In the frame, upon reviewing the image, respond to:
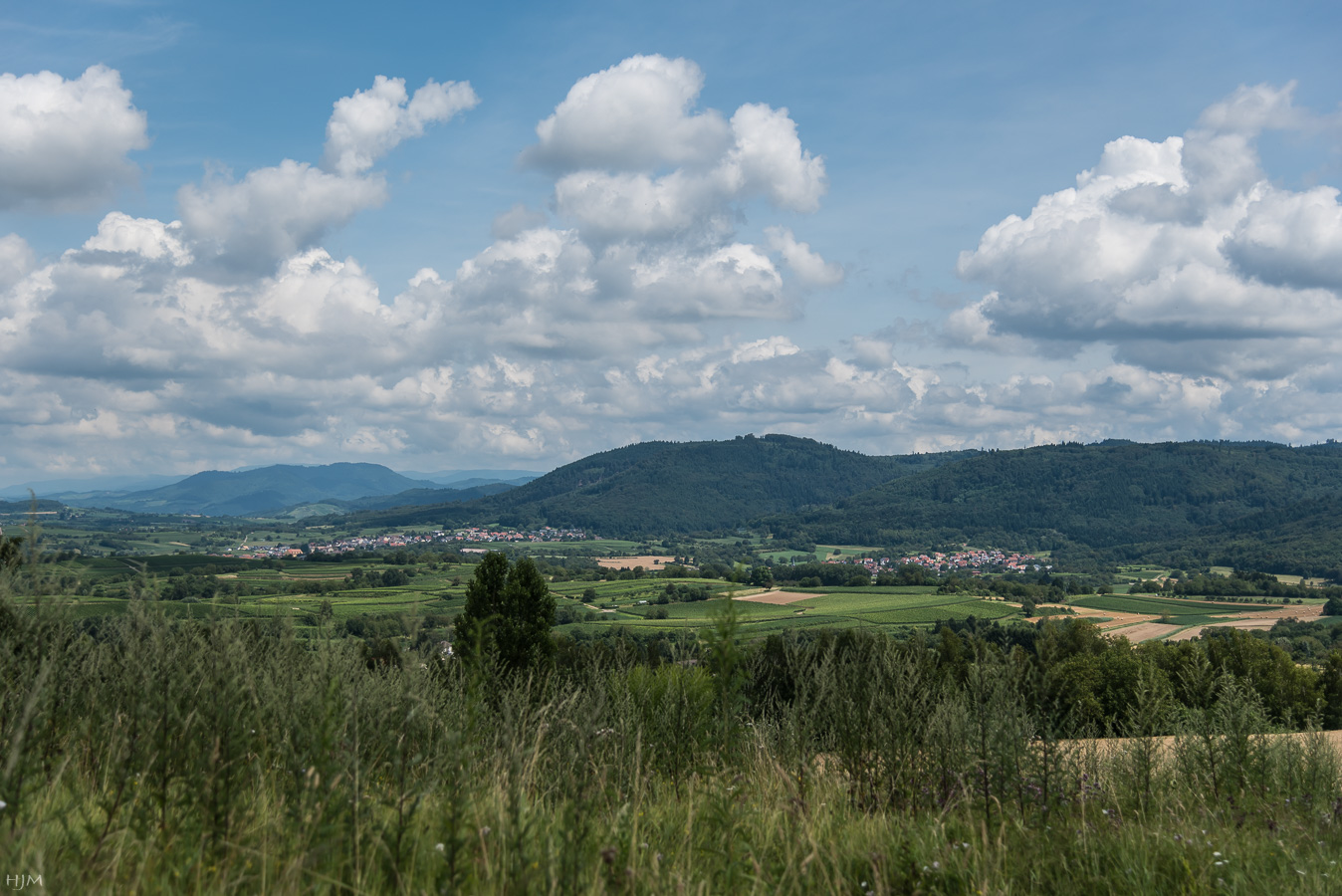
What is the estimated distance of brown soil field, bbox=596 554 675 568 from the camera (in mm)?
144000

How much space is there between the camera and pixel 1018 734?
6414mm

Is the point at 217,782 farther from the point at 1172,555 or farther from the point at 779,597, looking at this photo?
the point at 1172,555

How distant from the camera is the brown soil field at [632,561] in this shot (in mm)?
144000

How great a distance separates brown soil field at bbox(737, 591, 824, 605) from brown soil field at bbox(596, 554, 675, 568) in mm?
44437

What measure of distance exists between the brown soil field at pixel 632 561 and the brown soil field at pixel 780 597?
4444cm

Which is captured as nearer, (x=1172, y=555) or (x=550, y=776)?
(x=550, y=776)

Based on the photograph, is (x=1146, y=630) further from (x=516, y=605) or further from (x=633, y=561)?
(x=633, y=561)

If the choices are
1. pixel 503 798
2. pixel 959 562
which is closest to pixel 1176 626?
pixel 503 798

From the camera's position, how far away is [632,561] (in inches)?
6176

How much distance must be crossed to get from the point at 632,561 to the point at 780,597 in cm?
6720

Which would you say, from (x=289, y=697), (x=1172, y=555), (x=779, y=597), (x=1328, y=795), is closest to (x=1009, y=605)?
(x=779, y=597)

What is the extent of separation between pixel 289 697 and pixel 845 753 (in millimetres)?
4988

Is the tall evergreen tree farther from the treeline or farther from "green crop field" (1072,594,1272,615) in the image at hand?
the treeline

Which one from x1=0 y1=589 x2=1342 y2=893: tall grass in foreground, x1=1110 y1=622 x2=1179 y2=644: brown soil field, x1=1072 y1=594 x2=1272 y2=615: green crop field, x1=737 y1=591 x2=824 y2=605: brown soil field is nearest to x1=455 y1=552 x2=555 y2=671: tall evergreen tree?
x1=0 y1=589 x2=1342 y2=893: tall grass in foreground
